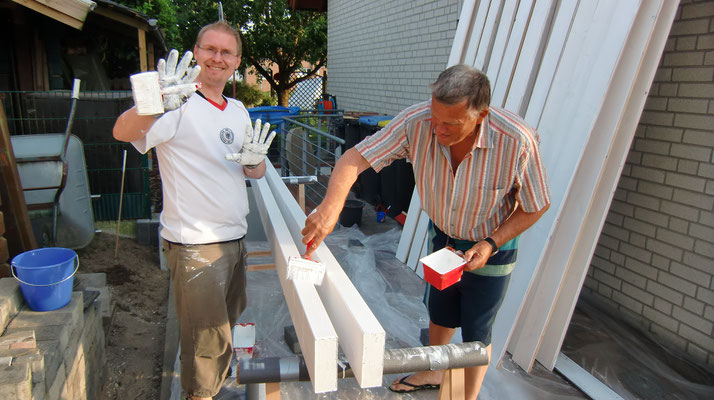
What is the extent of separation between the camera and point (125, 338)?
3531 millimetres

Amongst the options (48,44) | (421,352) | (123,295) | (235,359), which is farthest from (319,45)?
(421,352)

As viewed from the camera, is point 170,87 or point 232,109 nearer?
point 170,87

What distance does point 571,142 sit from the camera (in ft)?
9.43

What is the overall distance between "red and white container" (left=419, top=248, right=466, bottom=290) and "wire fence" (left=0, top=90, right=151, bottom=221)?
187 inches

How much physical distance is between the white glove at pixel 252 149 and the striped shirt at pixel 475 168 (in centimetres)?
47

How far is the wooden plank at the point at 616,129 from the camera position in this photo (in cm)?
258

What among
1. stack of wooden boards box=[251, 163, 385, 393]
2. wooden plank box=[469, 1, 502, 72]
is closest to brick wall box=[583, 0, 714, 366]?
wooden plank box=[469, 1, 502, 72]

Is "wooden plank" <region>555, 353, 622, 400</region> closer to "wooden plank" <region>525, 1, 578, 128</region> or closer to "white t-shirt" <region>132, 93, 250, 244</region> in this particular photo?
"wooden plank" <region>525, 1, 578, 128</region>

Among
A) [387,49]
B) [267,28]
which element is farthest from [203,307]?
[267,28]

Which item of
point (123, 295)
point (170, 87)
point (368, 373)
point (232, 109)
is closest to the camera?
point (368, 373)

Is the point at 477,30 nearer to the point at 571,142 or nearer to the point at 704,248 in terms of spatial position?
the point at 571,142

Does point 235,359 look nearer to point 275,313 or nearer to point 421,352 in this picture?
point 275,313

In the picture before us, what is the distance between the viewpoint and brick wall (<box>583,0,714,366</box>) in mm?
2932

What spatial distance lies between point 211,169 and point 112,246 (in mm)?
3702
